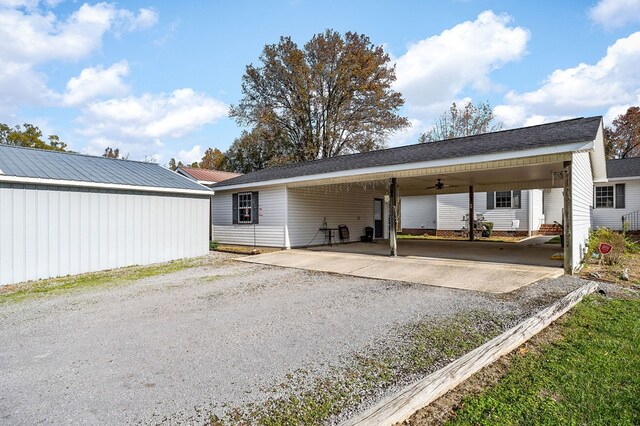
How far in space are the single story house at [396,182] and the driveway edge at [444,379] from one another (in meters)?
4.25

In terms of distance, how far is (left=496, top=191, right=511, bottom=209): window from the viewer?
18.5m

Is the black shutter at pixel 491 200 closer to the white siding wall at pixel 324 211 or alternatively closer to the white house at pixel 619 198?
the white house at pixel 619 198

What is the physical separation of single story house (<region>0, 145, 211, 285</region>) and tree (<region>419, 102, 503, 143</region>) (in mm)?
25082

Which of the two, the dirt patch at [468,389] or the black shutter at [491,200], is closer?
the dirt patch at [468,389]

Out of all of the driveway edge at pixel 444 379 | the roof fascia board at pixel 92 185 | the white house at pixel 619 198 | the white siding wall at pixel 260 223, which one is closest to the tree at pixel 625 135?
the white house at pixel 619 198

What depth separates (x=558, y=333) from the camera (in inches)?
165

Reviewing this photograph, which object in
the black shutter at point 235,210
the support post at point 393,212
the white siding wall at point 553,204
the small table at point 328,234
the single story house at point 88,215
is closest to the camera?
the single story house at point 88,215

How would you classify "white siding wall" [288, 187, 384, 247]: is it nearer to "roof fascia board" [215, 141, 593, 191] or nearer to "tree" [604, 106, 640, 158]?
"roof fascia board" [215, 141, 593, 191]

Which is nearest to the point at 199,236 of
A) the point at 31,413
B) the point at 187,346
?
the point at 187,346

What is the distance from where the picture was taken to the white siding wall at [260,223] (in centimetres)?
1296

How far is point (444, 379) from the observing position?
109 inches

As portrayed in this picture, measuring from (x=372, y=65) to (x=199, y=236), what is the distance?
20.0 m

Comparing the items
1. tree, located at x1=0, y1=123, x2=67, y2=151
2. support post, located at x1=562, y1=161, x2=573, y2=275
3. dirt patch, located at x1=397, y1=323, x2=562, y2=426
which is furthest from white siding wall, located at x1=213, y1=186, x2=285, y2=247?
tree, located at x1=0, y1=123, x2=67, y2=151

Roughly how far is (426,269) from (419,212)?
47.1 feet
